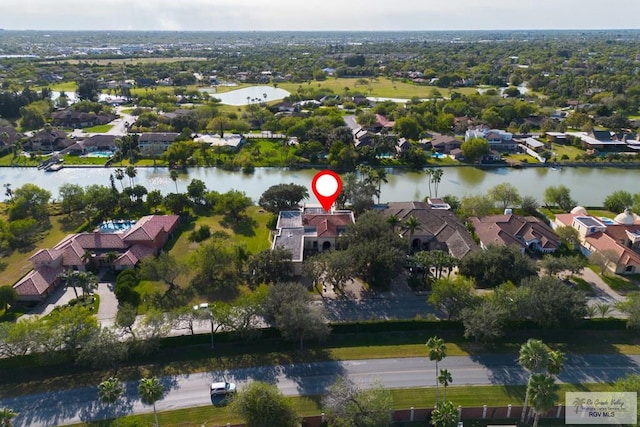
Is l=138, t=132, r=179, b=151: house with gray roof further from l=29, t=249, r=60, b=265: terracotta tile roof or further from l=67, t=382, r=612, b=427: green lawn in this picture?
l=67, t=382, r=612, b=427: green lawn

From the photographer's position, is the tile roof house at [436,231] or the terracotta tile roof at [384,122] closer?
the tile roof house at [436,231]

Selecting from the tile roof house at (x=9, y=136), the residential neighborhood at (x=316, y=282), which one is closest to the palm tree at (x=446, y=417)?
the residential neighborhood at (x=316, y=282)

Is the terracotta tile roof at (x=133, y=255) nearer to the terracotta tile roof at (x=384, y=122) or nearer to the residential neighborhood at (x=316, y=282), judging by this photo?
the residential neighborhood at (x=316, y=282)

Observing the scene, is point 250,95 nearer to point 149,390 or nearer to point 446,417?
point 149,390

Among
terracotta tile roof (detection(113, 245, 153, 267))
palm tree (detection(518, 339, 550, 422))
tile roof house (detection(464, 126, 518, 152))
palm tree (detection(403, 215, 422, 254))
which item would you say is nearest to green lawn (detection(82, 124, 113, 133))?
terracotta tile roof (detection(113, 245, 153, 267))

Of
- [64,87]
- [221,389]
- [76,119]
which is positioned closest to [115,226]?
[221,389]

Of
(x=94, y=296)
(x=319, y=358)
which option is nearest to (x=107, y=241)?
(x=94, y=296)

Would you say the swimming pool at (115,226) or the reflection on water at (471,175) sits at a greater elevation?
the swimming pool at (115,226)
